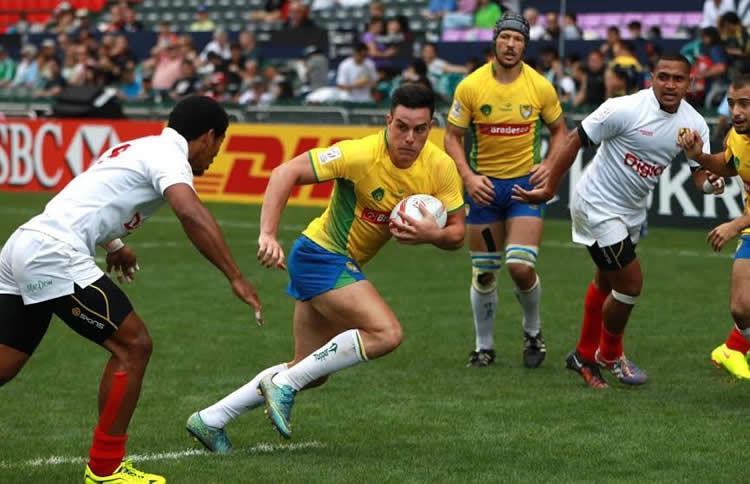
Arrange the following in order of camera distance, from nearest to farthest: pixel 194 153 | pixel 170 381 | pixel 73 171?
pixel 194 153 → pixel 170 381 → pixel 73 171

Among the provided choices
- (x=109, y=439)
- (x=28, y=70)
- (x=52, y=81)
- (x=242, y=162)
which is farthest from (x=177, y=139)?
(x=28, y=70)

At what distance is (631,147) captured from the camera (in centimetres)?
993

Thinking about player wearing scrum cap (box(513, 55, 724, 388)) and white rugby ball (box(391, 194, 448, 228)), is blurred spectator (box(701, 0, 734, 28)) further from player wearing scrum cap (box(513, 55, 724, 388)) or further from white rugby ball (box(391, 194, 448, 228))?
white rugby ball (box(391, 194, 448, 228))

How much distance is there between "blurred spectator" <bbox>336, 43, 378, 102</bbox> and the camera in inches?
1018

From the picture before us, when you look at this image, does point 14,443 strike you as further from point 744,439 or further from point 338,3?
point 338,3

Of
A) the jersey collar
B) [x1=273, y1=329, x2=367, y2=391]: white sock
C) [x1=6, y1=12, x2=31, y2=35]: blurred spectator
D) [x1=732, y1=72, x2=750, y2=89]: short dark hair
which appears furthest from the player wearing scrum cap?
[x1=6, y1=12, x2=31, y2=35]: blurred spectator

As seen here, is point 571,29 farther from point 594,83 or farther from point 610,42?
Result: point 594,83

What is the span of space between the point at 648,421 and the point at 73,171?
61.1 feet

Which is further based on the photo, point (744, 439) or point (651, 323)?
point (651, 323)

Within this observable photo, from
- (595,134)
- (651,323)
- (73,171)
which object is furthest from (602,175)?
(73,171)

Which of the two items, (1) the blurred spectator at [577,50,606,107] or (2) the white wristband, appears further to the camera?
(1) the blurred spectator at [577,50,606,107]

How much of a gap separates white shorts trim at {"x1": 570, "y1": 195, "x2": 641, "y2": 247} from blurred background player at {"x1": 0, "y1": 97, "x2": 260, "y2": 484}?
360 centimetres

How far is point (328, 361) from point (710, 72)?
14.9 m

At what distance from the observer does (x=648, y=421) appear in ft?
29.0
